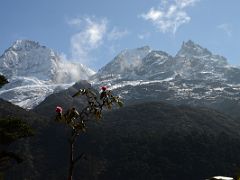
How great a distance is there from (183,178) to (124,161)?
23.2m

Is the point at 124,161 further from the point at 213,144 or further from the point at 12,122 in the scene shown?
the point at 12,122

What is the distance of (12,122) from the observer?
41.5 metres

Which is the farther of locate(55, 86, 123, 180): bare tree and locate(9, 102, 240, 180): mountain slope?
locate(9, 102, 240, 180): mountain slope

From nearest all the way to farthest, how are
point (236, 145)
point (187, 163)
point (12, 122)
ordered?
point (12, 122) → point (187, 163) → point (236, 145)

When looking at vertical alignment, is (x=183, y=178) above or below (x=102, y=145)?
below

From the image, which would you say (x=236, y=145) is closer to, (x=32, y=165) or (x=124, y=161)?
(x=124, y=161)

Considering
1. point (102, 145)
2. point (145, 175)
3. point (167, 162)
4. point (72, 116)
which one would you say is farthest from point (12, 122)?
point (102, 145)

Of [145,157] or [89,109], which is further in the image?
[145,157]

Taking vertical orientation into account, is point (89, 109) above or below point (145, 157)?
above

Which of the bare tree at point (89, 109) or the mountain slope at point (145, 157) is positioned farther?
the mountain slope at point (145, 157)

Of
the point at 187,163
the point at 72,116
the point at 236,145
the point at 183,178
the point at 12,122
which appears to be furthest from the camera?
the point at 236,145

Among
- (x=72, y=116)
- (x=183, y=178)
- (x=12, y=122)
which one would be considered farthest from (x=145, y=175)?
(x=72, y=116)

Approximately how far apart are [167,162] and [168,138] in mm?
23723

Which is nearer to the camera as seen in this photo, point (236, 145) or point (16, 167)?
point (16, 167)
